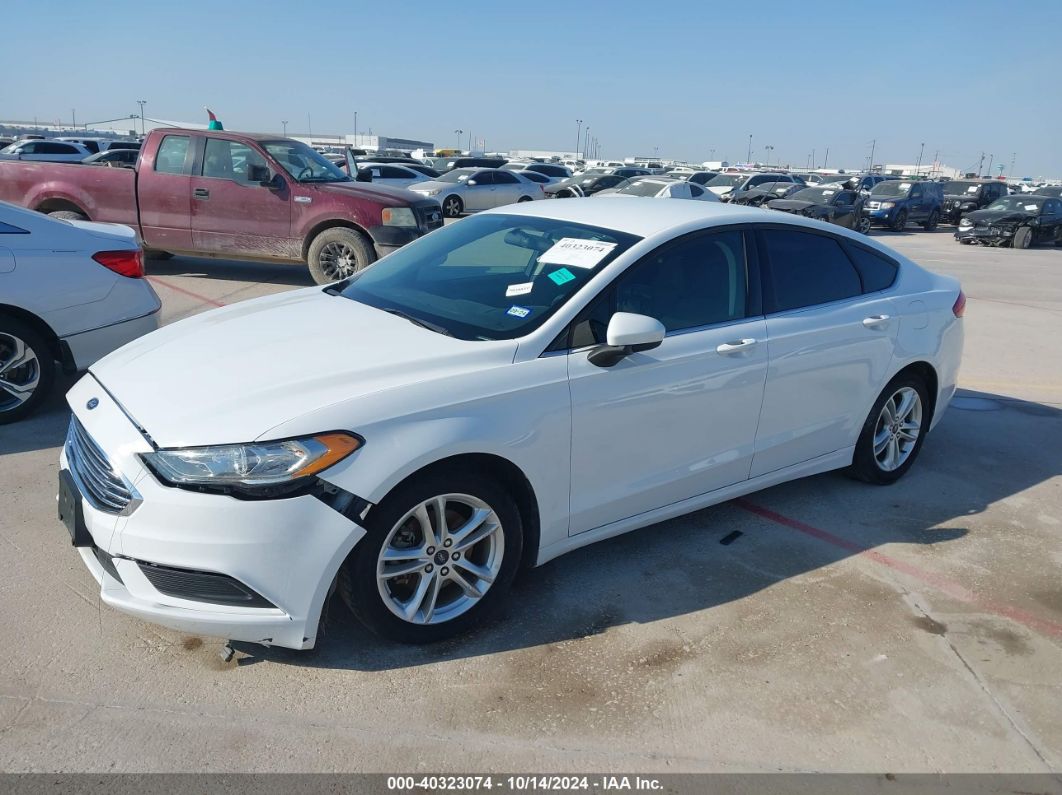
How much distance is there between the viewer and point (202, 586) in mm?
2736

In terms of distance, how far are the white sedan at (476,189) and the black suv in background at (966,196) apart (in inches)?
639

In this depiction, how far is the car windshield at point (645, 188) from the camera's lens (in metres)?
21.6

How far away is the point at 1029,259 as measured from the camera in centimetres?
2006

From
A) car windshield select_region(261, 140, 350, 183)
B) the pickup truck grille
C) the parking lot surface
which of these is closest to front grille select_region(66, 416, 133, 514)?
the parking lot surface

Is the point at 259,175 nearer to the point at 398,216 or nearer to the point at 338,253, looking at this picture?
the point at 338,253

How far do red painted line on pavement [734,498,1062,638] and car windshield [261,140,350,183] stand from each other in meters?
7.38

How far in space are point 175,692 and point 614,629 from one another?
1646 mm

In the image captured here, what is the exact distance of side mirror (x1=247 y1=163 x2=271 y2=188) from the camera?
9.72 metres

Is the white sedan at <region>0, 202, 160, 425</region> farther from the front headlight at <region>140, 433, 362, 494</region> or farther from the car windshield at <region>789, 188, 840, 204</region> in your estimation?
the car windshield at <region>789, 188, 840, 204</region>

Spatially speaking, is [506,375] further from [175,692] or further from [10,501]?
[10,501]

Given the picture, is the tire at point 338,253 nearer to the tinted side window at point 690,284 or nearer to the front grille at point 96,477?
the tinted side window at point 690,284

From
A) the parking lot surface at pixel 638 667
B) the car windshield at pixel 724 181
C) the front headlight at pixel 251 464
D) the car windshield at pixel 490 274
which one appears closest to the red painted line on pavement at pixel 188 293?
the parking lot surface at pixel 638 667

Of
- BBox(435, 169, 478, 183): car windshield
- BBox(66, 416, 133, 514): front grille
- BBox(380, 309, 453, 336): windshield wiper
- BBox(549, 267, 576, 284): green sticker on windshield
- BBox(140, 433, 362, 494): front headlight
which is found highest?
BBox(549, 267, 576, 284): green sticker on windshield

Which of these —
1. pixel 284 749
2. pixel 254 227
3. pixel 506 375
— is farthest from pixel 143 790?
pixel 254 227
